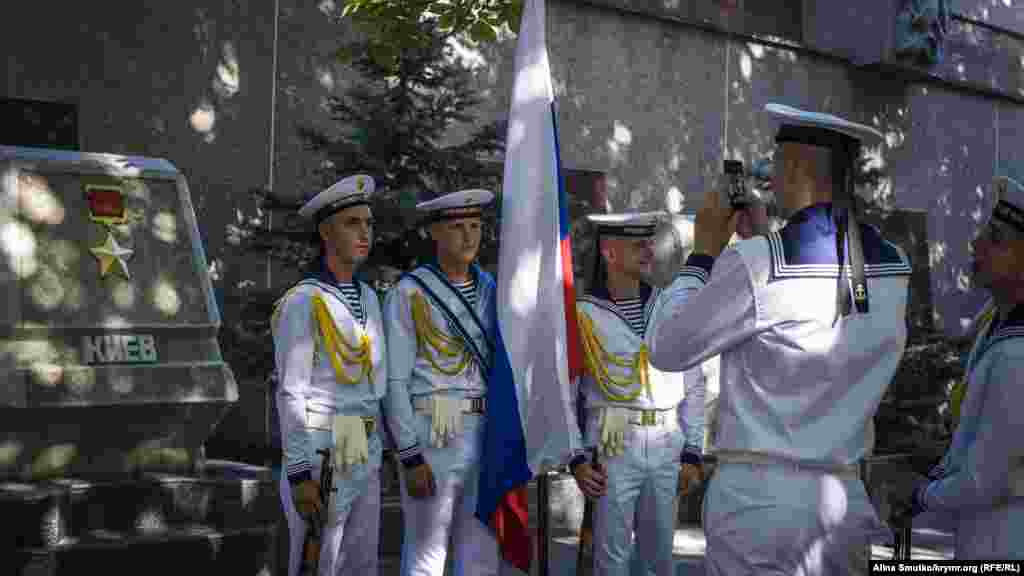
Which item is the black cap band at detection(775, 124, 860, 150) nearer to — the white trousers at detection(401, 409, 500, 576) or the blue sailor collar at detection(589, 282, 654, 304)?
the white trousers at detection(401, 409, 500, 576)

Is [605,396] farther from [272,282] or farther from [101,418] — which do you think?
[272,282]

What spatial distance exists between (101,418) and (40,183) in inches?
44.4

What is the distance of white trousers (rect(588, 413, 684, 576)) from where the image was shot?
6988mm

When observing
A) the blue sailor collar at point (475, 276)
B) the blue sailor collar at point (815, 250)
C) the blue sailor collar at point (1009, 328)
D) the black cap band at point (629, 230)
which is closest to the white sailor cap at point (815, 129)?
the blue sailor collar at point (815, 250)

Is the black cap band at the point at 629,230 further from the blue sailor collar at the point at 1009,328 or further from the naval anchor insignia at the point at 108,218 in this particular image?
the blue sailor collar at the point at 1009,328

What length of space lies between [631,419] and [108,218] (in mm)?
2742

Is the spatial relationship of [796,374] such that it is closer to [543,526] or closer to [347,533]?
[543,526]

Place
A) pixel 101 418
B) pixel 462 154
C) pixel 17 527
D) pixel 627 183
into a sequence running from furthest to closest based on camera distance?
pixel 627 183, pixel 462 154, pixel 101 418, pixel 17 527

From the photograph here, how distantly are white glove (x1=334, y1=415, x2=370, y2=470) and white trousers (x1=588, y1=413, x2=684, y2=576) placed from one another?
54.9 inches

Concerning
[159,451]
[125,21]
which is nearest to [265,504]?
[159,451]

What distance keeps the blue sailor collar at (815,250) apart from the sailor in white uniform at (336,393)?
8.45 ft

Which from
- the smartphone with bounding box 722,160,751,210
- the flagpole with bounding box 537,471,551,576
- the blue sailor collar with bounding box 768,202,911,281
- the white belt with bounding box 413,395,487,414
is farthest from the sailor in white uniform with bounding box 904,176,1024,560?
the white belt with bounding box 413,395,487,414

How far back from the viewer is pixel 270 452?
9672 millimetres

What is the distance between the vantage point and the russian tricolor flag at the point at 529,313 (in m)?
6.34
